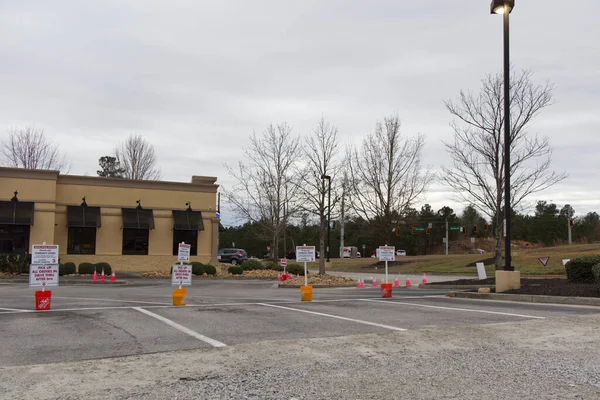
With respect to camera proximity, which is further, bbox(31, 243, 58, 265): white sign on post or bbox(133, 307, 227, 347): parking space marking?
bbox(31, 243, 58, 265): white sign on post

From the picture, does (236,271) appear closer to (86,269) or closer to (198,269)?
(198,269)

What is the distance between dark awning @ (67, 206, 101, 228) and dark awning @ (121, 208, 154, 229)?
1.59 metres

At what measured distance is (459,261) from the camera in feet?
136

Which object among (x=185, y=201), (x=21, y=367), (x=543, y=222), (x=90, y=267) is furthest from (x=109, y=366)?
(x=543, y=222)

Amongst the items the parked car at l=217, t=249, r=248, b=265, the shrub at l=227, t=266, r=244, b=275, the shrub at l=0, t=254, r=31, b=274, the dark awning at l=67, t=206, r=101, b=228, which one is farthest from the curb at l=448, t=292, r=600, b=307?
the parked car at l=217, t=249, r=248, b=265

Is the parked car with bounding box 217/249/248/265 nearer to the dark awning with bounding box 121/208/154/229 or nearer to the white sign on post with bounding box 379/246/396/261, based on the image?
the dark awning with bounding box 121/208/154/229

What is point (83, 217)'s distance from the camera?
30391 mm

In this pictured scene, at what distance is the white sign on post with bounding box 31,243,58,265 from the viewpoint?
12195mm

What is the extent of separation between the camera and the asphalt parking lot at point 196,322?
7098 mm

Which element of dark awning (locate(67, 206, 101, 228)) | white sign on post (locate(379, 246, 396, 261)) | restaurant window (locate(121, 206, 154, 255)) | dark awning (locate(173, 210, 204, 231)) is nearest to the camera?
white sign on post (locate(379, 246, 396, 261))

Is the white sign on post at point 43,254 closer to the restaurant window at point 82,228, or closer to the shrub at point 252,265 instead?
the restaurant window at point 82,228

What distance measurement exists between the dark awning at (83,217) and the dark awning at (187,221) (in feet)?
15.3

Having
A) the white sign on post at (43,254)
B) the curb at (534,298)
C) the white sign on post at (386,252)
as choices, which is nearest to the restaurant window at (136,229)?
the white sign on post at (43,254)

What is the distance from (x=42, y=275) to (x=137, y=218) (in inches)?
781
